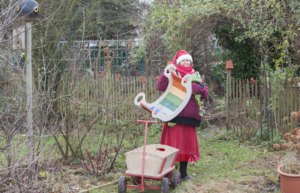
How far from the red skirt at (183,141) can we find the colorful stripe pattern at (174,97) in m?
0.26

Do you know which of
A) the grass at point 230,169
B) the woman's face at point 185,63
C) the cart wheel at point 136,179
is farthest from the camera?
the woman's face at point 185,63

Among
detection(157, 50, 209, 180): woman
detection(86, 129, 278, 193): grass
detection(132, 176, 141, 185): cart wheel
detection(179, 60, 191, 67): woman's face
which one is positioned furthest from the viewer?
detection(179, 60, 191, 67): woman's face

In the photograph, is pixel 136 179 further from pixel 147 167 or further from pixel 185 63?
pixel 185 63

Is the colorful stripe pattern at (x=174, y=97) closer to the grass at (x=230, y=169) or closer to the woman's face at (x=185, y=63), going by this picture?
the woman's face at (x=185, y=63)

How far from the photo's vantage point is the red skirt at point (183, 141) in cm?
409

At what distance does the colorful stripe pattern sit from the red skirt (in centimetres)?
26

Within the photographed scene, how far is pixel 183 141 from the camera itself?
13.5 feet

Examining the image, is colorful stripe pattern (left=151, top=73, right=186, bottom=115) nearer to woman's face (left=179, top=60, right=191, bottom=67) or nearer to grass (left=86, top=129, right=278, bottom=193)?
woman's face (left=179, top=60, right=191, bottom=67)

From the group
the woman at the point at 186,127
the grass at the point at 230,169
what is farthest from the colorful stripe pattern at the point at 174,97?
the grass at the point at 230,169

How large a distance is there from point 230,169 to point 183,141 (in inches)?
45.1

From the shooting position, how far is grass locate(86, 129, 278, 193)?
384 centimetres

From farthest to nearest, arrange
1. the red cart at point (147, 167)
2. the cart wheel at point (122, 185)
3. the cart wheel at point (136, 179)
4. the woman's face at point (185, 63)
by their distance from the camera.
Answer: the woman's face at point (185, 63) < the cart wheel at point (136, 179) < the cart wheel at point (122, 185) < the red cart at point (147, 167)

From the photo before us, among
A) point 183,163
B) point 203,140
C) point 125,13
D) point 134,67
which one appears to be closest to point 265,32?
point 203,140

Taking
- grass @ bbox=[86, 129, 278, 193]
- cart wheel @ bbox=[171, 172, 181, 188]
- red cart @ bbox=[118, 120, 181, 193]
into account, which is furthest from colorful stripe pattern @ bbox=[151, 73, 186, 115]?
grass @ bbox=[86, 129, 278, 193]
